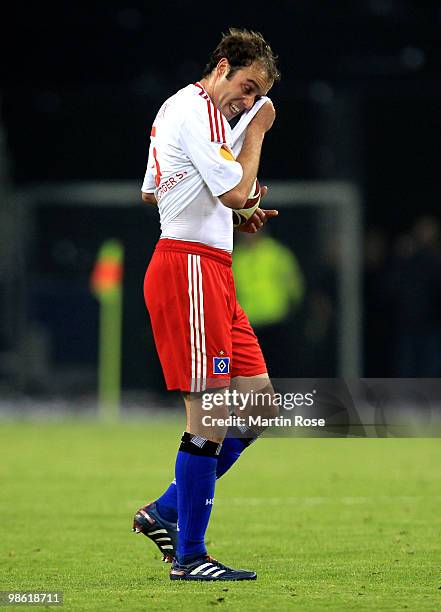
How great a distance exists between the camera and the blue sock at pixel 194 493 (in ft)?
21.1

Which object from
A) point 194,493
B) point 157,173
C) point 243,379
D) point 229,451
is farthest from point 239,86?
point 194,493

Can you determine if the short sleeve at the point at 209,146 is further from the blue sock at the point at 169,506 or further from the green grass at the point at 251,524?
the green grass at the point at 251,524

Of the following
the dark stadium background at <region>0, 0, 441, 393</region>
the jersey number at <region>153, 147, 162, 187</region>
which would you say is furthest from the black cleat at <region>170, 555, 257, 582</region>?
the dark stadium background at <region>0, 0, 441, 393</region>

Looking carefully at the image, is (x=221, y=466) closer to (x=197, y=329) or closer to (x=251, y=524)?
(x=197, y=329)

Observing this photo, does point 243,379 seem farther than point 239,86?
Yes

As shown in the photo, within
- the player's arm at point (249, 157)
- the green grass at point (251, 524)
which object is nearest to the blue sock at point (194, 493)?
the green grass at point (251, 524)

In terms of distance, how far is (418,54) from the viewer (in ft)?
58.2

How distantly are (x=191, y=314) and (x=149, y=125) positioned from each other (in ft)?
39.9

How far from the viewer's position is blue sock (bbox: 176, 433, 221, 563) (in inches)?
253

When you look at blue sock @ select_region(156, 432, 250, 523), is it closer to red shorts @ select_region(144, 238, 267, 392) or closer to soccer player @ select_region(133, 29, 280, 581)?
soccer player @ select_region(133, 29, 280, 581)

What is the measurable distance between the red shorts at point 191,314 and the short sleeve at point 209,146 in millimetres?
342

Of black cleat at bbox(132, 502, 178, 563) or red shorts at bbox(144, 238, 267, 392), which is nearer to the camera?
red shorts at bbox(144, 238, 267, 392)

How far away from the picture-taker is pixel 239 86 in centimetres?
652

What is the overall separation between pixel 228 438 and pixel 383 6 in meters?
11.9
